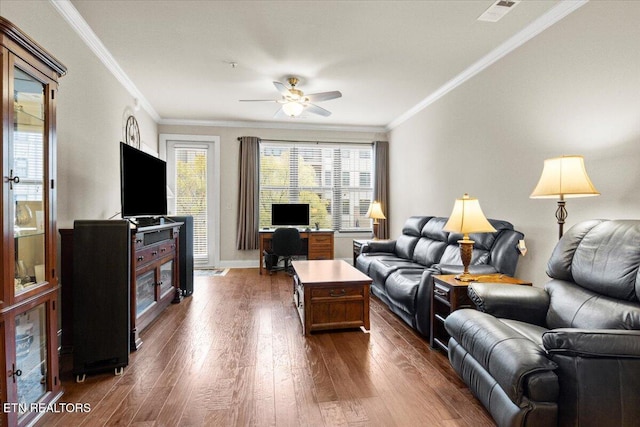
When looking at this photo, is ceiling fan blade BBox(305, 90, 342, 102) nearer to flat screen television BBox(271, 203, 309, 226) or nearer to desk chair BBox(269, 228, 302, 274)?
desk chair BBox(269, 228, 302, 274)

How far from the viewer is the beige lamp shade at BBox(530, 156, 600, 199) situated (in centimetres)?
200

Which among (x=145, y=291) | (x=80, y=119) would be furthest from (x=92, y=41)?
(x=145, y=291)

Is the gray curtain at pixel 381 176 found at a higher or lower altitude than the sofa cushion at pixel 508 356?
higher

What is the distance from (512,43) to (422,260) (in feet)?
8.06

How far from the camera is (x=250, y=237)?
19.6 feet

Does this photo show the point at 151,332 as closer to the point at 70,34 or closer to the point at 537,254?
the point at 70,34

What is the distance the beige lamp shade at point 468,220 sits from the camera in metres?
2.46

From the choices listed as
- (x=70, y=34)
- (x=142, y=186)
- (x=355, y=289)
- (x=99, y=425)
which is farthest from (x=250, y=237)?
(x=99, y=425)

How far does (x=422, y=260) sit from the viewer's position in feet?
13.0

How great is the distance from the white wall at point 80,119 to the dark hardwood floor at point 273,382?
1.39 metres

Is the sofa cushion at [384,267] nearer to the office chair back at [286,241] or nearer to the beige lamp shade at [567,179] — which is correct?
the office chair back at [286,241]

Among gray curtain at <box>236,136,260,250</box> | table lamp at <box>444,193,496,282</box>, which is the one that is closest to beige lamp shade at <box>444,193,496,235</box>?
table lamp at <box>444,193,496,282</box>

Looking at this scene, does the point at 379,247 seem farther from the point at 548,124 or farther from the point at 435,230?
the point at 548,124

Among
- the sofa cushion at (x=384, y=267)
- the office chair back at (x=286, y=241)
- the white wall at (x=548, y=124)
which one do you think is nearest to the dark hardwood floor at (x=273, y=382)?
the sofa cushion at (x=384, y=267)
